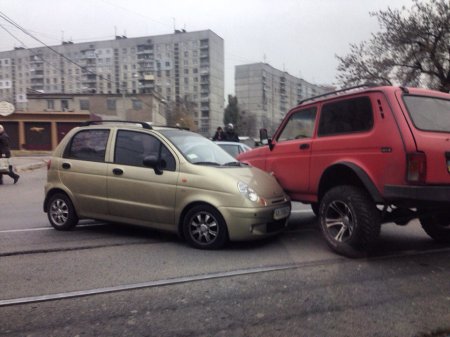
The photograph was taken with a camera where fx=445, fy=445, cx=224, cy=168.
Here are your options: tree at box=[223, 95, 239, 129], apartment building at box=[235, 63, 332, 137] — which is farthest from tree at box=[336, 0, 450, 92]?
tree at box=[223, 95, 239, 129]

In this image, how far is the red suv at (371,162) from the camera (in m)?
4.58

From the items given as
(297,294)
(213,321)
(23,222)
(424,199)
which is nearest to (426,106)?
(424,199)

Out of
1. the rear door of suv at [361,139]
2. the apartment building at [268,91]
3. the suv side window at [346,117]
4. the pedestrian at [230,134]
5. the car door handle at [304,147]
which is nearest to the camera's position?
the rear door of suv at [361,139]

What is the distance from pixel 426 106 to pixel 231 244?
293 centimetres

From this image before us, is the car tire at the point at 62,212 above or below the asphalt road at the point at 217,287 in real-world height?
above

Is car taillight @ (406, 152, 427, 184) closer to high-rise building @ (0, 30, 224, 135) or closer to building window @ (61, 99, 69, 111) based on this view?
high-rise building @ (0, 30, 224, 135)

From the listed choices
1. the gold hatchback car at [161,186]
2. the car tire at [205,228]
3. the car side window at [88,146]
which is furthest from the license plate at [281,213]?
the car side window at [88,146]

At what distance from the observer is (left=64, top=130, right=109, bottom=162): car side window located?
21.6 feet

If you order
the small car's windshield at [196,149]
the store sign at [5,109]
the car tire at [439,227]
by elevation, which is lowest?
the car tire at [439,227]

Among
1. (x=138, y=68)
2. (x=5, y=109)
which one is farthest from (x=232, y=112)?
(x=5, y=109)

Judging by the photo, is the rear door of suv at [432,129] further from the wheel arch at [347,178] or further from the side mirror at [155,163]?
the side mirror at [155,163]

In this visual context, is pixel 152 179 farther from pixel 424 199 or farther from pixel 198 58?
pixel 198 58

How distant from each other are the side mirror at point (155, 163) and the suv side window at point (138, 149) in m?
0.04

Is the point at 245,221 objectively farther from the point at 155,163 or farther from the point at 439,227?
the point at 439,227
